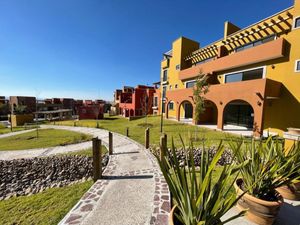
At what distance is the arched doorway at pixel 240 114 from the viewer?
1587 centimetres

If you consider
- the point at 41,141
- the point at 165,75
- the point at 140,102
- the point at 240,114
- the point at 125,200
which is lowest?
the point at 41,141

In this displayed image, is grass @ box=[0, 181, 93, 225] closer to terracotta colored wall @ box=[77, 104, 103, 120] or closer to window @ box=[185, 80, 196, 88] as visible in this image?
window @ box=[185, 80, 196, 88]

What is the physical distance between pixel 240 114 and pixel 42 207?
18501 millimetres

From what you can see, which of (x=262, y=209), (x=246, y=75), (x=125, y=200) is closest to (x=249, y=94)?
(x=246, y=75)

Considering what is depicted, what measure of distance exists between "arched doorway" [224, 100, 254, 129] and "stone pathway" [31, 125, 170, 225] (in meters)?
12.2

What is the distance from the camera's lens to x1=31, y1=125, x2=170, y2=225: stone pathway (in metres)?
3.87

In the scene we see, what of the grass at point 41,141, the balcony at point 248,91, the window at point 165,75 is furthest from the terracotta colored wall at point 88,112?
the balcony at point 248,91

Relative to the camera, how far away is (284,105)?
494 inches

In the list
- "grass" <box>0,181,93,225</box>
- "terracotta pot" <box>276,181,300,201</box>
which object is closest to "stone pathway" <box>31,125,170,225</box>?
"grass" <box>0,181,93,225</box>

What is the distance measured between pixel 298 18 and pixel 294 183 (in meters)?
14.0

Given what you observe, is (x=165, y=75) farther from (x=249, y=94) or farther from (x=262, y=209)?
(x=262, y=209)

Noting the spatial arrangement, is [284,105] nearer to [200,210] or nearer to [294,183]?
[294,183]

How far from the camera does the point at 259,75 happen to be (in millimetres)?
14469

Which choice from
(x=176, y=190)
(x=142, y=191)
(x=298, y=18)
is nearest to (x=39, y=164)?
(x=142, y=191)
